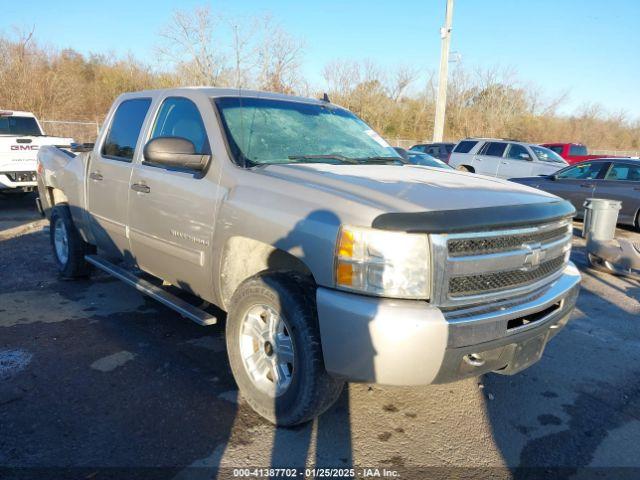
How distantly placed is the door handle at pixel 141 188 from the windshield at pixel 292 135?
86 cm

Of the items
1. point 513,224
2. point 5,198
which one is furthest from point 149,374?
point 5,198

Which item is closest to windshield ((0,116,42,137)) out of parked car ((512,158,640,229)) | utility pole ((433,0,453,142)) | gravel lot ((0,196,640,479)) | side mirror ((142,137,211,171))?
gravel lot ((0,196,640,479))

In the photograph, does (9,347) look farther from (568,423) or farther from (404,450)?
(568,423)

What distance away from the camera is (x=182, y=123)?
3770 mm

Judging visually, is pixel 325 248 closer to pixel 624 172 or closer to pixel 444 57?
pixel 624 172

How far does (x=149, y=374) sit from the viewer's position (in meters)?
3.45

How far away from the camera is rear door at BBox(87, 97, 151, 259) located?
4.18 meters

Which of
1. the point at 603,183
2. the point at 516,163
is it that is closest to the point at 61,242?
the point at 603,183

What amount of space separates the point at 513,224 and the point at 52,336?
12.0 feet

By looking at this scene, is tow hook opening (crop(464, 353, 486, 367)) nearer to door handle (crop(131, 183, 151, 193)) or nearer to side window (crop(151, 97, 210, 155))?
side window (crop(151, 97, 210, 155))

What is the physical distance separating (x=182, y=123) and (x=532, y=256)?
8.76 ft

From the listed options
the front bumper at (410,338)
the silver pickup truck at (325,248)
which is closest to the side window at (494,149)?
the silver pickup truck at (325,248)

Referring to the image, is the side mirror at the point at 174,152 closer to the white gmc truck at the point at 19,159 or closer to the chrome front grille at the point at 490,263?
the chrome front grille at the point at 490,263

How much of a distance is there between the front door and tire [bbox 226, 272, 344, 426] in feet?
1.60
